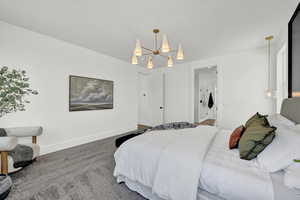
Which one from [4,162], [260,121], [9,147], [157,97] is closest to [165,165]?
[260,121]

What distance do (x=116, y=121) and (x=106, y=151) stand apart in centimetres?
148

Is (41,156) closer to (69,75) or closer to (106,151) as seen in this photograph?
(106,151)

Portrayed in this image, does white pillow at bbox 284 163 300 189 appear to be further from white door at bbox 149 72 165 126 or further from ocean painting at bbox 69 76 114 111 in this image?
white door at bbox 149 72 165 126

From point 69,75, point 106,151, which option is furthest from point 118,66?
point 106,151

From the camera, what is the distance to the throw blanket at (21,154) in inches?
76.1

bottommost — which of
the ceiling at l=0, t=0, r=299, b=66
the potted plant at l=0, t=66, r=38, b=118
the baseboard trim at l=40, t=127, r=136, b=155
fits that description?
the baseboard trim at l=40, t=127, r=136, b=155

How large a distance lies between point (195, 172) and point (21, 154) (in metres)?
2.54

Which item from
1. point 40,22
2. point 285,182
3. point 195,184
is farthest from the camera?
point 40,22

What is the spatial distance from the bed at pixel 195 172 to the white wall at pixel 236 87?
1.92 m

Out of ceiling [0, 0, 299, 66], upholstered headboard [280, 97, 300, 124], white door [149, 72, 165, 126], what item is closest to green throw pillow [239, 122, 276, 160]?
upholstered headboard [280, 97, 300, 124]

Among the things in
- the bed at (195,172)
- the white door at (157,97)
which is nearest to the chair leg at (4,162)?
the bed at (195,172)

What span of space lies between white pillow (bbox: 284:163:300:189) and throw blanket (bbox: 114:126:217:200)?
592mm

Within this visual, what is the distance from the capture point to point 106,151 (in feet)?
9.84

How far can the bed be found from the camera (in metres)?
0.98
